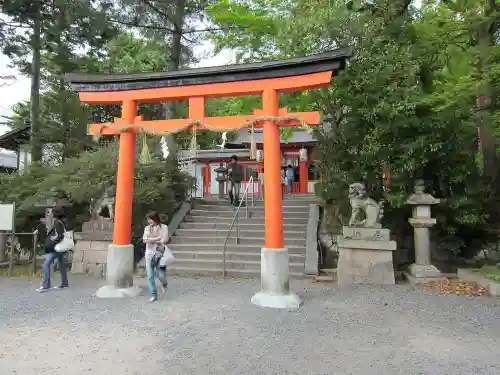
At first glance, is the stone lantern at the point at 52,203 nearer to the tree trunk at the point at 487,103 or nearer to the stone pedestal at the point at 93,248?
the stone pedestal at the point at 93,248

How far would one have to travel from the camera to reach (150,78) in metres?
6.49

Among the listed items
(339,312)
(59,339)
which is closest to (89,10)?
(59,339)

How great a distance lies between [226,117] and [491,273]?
6.31 meters

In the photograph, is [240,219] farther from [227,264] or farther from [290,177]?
[290,177]

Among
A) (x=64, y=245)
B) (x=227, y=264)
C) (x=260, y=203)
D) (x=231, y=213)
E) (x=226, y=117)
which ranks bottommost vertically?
(x=227, y=264)

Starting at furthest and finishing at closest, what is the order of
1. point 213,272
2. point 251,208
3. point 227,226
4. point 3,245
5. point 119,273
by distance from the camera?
point 251,208
point 227,226
point 3,245
point 213,272
point 119,273

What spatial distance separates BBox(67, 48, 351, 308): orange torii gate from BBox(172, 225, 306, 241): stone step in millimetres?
3700

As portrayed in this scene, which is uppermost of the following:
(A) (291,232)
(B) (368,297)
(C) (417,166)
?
(C) (417,166)

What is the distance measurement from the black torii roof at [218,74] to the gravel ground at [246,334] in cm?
404

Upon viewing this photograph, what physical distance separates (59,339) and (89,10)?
387 inches

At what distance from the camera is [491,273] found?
6.99m

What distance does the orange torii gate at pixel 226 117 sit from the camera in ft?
18.9

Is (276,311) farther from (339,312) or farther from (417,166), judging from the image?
(417,166)

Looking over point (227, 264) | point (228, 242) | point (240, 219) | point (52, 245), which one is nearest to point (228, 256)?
point (227, 264)
